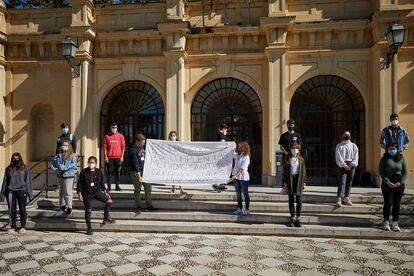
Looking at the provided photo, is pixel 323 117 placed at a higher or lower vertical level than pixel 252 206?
higher

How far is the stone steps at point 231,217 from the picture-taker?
24.1 feet

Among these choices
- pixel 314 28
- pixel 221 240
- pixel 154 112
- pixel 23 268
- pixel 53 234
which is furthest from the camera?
pixel 154 112

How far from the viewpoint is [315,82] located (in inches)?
451

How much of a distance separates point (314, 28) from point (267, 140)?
4.11 meters

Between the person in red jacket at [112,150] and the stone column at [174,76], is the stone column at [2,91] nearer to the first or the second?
the person in red jacket at [112,150]

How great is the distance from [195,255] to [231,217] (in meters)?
1.99

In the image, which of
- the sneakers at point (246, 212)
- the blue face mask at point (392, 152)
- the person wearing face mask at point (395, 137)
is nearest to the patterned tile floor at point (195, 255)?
the sneakers at point (246, 212)

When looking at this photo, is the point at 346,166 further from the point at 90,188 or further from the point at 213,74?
the point at 90,188

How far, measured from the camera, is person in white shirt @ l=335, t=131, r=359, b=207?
311 inches

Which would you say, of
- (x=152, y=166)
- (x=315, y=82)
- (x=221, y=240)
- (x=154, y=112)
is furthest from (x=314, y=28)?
(x=221, y=240)

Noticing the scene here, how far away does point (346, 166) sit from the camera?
25.9 ft

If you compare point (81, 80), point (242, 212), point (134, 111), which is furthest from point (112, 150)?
point (242, 212)

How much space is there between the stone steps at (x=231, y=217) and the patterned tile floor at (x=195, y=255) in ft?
2.22

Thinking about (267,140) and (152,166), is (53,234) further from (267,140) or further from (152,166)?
(267,140)
